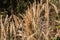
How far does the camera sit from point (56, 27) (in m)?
2.96

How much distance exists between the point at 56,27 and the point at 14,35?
0.56m

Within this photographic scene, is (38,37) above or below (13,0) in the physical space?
below

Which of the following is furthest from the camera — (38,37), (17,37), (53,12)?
(53,12)

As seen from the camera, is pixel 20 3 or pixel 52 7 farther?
pixel 20 3

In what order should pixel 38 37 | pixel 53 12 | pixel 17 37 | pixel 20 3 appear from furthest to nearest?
pixel 20 3 → pixel 53 12 → pixel 17 37 → pixel 38 37

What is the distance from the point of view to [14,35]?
2719mm

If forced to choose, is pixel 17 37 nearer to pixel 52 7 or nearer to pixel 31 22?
pixel 31 22

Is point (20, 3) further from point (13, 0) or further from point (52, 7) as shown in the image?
point (52, 7)

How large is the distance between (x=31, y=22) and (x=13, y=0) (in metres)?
1.07

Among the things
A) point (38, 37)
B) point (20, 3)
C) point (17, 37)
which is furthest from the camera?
point (20, 3)

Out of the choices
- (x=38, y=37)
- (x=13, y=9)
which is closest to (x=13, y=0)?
(x=13, y=9)

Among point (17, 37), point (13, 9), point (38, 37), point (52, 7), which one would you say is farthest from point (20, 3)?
point (38, 37)

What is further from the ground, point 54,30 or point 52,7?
point 52,7

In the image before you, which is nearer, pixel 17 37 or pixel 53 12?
pixel 17 37
